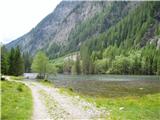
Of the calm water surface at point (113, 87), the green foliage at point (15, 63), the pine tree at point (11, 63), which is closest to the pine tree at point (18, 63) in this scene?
the green foliage at point (15, 63)

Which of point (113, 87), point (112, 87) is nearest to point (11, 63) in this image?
point (112, 87)

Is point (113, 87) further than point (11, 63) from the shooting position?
No

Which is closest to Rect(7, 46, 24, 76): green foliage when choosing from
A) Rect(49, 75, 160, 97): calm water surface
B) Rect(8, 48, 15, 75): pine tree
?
Rect(8, 48, 15, 75): pine tree

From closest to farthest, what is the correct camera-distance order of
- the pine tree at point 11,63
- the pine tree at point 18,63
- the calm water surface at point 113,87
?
the calm water surface at point 113,87 < the pine tree at point 11,63 < the pine tree at point 18,63

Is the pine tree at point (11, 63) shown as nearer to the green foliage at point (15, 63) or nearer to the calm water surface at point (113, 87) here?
the green foliage at point (15, 63)

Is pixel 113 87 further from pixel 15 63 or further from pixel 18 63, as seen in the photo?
pixel 18 63

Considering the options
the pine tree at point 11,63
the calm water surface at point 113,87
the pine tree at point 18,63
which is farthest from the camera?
the pine tree at point 18,63

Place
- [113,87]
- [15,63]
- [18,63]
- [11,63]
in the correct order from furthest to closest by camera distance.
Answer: [18,63]
[15,63]
[11,63]
[113,87]

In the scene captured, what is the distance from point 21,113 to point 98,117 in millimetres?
6833

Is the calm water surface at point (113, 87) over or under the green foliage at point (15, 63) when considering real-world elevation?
under

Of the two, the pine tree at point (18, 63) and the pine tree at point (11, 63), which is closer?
the pine tree at point (11, 63)

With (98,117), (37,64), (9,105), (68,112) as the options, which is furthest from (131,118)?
(37,64)

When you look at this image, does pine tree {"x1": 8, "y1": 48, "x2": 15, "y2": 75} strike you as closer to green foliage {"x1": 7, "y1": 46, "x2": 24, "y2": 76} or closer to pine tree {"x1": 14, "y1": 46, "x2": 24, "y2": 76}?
green foliage {"x1": 7, "y1": 46, "x2": 24, "y2": 76}

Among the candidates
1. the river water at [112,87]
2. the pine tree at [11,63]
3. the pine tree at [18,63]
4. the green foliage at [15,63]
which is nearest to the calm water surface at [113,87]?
the river water at [112,87]
